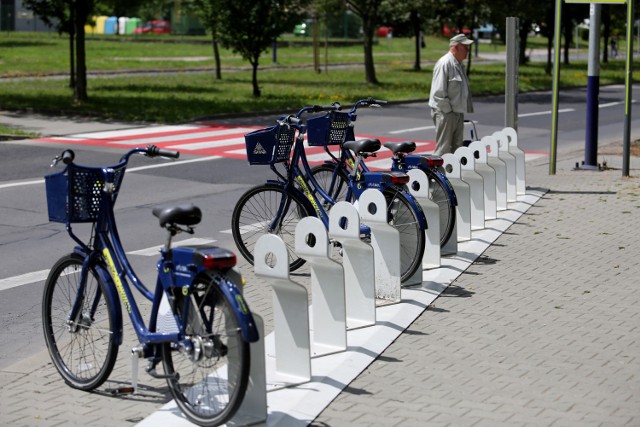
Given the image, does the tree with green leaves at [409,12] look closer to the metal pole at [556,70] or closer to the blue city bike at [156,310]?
the metal pole at [556,70]

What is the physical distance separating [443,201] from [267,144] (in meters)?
1.72

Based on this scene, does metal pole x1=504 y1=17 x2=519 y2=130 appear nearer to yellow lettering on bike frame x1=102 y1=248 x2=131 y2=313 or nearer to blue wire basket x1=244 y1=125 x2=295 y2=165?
blue wire basket x1=244 y1=125 x2=295 y2=165

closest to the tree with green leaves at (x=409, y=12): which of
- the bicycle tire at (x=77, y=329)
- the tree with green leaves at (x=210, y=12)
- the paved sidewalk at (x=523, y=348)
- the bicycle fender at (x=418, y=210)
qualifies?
the tree with green leaves at (x=210, y=12)

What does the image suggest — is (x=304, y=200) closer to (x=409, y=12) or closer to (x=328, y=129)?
(x=328, y=129)

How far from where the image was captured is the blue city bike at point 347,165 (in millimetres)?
9852

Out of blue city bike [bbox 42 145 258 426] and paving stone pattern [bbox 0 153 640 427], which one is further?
paving stone pattern [bbox 0 153 640 427]

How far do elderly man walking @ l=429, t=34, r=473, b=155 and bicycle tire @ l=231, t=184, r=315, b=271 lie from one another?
10.9ft

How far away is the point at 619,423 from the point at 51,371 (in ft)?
10.6

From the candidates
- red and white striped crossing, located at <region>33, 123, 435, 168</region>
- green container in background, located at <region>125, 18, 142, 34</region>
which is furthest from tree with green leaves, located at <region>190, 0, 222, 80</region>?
green container in background, located at <region>125, 18, 142, 34</region>

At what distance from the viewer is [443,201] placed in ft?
33.4

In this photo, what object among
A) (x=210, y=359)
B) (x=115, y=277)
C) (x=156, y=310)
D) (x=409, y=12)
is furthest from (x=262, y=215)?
(x=409, y=12)

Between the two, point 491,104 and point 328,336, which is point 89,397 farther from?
point 491,104

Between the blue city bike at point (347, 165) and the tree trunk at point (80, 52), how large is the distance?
1803cm

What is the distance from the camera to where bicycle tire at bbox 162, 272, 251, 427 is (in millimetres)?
5570
